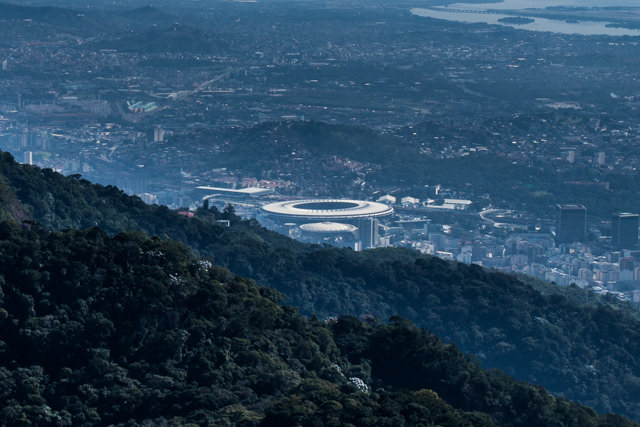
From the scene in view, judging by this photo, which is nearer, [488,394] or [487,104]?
[488,394]

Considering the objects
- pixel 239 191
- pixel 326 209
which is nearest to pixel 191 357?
pixel 326 209

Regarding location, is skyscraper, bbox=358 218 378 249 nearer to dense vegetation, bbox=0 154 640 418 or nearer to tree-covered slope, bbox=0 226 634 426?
dense vegetation, bbox=0 154 640 418

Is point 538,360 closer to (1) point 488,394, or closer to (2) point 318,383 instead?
(1) point 488,394

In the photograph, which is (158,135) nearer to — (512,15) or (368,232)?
(368,232)

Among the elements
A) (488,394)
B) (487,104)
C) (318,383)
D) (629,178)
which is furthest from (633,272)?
(487,104)

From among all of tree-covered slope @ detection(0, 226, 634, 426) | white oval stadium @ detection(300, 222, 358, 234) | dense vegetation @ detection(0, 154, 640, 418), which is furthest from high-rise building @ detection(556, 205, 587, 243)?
tree-covered slope @ detection(0, 226, 634, 426)

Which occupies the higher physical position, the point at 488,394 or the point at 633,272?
the point at 488,394
